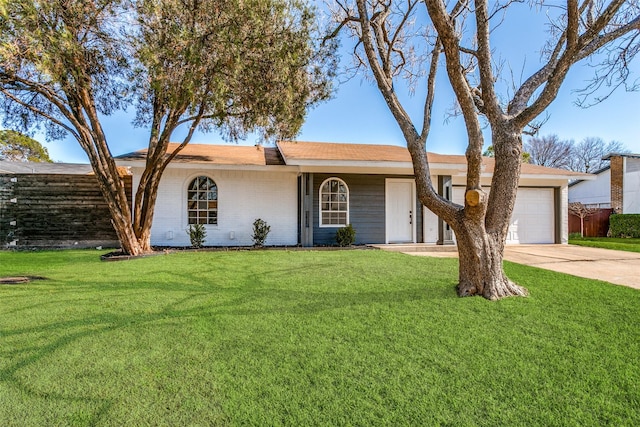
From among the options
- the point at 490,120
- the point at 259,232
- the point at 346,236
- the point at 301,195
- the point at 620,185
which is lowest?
the point at 346,236

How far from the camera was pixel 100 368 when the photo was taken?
8.20 ft

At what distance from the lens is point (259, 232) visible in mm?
10180

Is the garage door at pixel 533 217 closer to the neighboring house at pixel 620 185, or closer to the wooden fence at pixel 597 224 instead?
the wooden fence at pixel 597 224

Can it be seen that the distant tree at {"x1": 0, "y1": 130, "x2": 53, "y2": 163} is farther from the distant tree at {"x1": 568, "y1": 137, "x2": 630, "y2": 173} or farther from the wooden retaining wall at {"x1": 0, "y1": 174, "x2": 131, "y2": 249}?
the distant tree at {"x1": 568, "y1": 137, "x2": 630, "y2": 173}

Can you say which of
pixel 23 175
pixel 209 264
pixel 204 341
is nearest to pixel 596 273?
pixel 204 341

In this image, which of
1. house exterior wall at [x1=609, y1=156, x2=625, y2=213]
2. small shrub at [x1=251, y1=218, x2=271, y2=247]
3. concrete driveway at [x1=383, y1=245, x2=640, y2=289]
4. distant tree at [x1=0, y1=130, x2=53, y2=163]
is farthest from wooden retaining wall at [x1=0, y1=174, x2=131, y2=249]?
house exterior wall at [x1=609, y1=156, x2=625, y2=213]

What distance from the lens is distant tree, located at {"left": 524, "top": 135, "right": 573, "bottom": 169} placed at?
36250 mm

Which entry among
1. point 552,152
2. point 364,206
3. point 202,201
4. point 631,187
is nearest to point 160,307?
point 202,201

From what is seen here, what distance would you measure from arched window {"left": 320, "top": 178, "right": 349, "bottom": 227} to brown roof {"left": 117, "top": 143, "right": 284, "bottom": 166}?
5.48 feet

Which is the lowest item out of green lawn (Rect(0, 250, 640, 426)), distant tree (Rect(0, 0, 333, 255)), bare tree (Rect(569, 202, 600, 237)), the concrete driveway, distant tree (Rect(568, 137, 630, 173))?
green lawn (Rect(0, 250, 640, 426))

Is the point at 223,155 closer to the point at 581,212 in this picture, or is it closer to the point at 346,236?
the point at 346,236

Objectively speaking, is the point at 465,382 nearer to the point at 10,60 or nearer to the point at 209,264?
the point at 209,264

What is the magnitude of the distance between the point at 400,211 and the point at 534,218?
5161 millimetres

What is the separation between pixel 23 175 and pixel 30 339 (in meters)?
9.30
